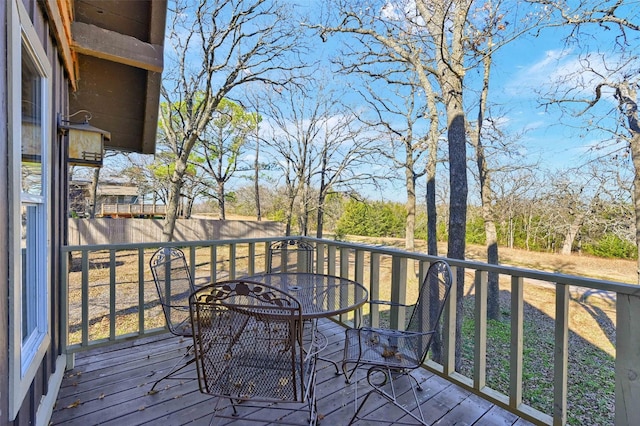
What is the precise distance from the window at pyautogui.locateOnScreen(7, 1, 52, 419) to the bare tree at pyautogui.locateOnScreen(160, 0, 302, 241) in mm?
7010

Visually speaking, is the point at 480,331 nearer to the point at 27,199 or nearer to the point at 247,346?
the point at 247,346

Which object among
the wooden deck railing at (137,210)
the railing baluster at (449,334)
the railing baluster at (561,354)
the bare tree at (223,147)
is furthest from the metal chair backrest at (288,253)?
the wooden deck railing at (137,210)

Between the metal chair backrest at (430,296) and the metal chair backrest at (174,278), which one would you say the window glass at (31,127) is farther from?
the metal chair backrest at (430,296)

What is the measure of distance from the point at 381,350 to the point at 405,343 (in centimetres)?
19

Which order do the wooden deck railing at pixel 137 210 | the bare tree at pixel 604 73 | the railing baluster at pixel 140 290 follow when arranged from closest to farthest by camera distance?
the railing baluster at pixel 140 290 < the bare tree at pixel 604 73 < the wooden deck railing at pixel 137 210

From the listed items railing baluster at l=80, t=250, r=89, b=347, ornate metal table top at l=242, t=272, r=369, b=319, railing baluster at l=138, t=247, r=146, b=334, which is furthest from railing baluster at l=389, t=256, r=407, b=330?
railing baluster at l=80, t=250, r=89, b=347

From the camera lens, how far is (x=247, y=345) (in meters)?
1.57

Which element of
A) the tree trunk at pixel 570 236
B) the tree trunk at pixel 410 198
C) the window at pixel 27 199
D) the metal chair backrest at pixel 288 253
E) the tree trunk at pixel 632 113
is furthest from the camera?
the tree trunk at pixel 570 236

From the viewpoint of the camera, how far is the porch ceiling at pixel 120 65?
8.46 ft

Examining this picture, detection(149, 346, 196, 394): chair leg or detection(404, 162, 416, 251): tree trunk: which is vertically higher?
detection(404, 162, 416, 251): tree trunk

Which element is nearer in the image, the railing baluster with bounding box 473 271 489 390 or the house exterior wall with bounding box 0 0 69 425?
the house exterior wall with bounding box 0 0 69 425

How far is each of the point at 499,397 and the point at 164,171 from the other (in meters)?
13.5

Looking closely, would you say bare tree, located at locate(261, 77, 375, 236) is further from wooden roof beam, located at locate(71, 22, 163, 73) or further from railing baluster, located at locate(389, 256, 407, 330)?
wooden roof beam, located at locate(71, 22, 163, 73)

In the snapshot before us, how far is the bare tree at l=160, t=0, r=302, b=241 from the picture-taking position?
8.18 metres
